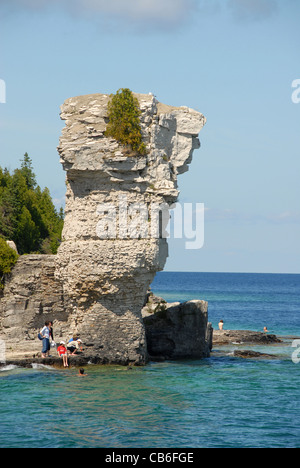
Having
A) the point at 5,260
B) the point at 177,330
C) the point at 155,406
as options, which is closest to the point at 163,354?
the point at 177,330

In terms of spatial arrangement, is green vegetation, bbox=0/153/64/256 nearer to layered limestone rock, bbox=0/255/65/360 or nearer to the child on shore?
layered limestone rock, bbox=0/255/65/360

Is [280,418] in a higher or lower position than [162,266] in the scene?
lower

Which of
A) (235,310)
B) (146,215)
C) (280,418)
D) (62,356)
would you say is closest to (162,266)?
(146,215)

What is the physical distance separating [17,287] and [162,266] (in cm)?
675

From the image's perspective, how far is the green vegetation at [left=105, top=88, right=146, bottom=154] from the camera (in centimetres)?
2930

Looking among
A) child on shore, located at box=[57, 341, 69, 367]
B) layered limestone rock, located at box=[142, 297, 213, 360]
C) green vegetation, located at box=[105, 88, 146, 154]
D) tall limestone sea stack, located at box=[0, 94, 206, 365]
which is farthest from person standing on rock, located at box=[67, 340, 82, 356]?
green vegetation, located at box=[105, 88, 146, 154]

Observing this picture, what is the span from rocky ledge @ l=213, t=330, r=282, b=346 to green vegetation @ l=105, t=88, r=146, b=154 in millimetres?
20513

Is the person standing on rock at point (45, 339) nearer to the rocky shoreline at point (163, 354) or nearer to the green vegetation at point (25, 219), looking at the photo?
the rocky shoreline at point (163, 354)

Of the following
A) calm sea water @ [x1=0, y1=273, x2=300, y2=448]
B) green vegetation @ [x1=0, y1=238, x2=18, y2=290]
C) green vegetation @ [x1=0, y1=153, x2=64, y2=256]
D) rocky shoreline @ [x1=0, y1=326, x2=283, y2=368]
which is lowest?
calm sea water @ [x1=0, y1=273, x2=300, y2=448]

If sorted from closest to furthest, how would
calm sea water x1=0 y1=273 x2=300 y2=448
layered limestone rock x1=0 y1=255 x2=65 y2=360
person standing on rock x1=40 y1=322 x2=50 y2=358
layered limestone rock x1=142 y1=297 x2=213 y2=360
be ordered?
1. calm sea water x1=0 y1=273 x2=300 y2=448
2. person standing on rock x1=40 y1=322 x2=50 y2=358
3. layered limestone rock x1=0 y1=255 x2=65 y2=360
4. layered limestone rock x1=142 y1=297 x2=213 y2=360

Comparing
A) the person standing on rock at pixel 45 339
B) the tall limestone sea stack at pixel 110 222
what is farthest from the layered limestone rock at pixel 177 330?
the person standing on rock at pixel 45 339

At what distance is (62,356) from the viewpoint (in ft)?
95.3

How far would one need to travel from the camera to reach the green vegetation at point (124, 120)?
29.3 meters

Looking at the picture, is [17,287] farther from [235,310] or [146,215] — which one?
[235,310]
